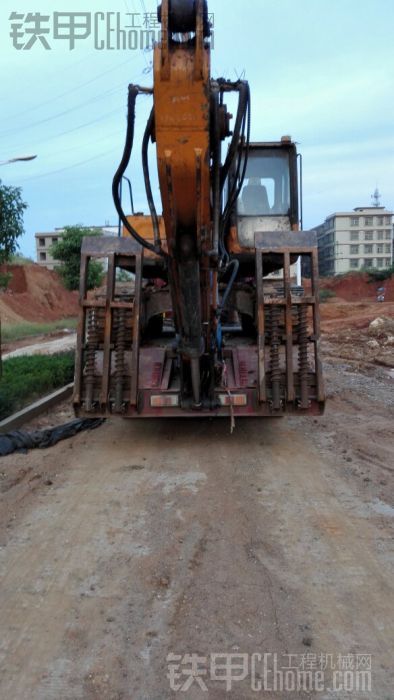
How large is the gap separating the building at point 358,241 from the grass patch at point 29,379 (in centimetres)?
6845

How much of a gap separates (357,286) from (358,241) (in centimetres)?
2861

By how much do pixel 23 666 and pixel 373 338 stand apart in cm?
1698

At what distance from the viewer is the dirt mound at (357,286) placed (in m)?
50.1

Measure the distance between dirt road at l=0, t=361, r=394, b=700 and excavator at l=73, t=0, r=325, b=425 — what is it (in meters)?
0.71

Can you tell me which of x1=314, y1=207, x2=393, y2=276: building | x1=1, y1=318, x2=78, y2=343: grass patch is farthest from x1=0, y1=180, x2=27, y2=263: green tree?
x1=314, y1=207, x2=393, y2=276: building

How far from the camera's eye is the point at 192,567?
3.87 metres

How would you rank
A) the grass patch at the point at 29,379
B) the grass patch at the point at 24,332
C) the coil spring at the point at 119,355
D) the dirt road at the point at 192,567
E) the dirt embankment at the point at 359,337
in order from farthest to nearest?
the grass patch at the point at 24,332 → the dirt embankment at the point at 359,337 → the grass patch at the point at 29,379 → the coil spring at the point at 119,355 → the dirt road at the point at 192,567

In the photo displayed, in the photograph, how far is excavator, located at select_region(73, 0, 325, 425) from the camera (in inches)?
146

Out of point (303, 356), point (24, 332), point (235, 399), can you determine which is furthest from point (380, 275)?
point (235, 399)

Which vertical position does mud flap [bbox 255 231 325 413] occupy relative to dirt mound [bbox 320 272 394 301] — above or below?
below

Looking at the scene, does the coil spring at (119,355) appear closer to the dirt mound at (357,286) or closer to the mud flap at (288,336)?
the mud flap at (288,336)

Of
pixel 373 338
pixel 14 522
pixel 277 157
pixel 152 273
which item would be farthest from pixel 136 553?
pixel 373 338

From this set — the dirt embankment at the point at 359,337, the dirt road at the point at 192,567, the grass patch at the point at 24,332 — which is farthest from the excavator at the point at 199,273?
the grass patch at the point at 24,332

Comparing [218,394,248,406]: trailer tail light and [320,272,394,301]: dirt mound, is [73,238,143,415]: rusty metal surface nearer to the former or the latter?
[218,394,248,406]: trailer tail light
